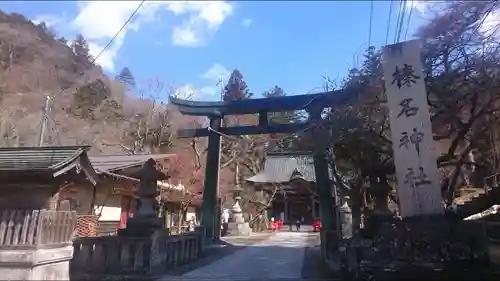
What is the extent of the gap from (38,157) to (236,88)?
49.6 m

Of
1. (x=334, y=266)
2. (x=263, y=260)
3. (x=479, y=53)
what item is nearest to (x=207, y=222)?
(x=263, y=260)

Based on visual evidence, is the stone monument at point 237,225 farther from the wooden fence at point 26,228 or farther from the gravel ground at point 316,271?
the wooden fence at point 26,228

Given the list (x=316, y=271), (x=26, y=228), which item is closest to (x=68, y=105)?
(x=26, y=228)

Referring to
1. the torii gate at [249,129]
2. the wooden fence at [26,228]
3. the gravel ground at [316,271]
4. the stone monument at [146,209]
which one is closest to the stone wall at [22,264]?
the wooden fence at [26,228]

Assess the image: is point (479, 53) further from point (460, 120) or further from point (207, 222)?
point (207, 222)

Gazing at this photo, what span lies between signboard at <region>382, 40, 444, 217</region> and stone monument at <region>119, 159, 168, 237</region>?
262 inches

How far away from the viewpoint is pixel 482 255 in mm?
7555

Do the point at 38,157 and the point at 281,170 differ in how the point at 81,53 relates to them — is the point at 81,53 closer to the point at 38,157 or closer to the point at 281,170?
the point at 281,170

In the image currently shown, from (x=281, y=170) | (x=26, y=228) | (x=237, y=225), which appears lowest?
(x=237, y=225)

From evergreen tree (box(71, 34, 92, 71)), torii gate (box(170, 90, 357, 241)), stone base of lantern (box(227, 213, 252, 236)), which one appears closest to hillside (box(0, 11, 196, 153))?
evergreen tree (box(71, 34, 92, 71))

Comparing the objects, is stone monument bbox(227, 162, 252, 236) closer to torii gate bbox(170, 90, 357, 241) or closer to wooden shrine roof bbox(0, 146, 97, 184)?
torii gate bbox(170, 90, 357, 241)

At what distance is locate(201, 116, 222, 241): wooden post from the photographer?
16584 mm

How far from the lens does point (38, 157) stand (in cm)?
889

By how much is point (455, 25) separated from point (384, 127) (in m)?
3.42
